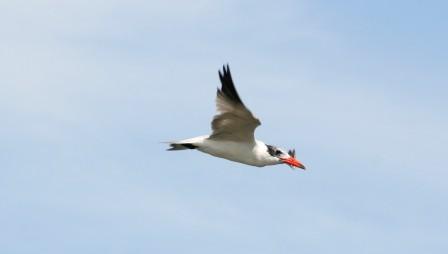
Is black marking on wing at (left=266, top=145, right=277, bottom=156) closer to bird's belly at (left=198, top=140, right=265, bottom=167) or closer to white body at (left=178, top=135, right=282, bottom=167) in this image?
white body at (left=178, top=135, right=282, bottom=167)

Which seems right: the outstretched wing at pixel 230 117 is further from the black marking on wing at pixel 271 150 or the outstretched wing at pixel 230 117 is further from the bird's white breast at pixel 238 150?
the black marking on wing at pixel 271 150

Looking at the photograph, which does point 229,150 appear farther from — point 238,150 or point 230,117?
point 230,117

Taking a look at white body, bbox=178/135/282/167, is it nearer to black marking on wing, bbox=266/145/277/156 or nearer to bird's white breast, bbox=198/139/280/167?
bird's white breast, bbox=198/139/280/167

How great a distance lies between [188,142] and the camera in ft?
110

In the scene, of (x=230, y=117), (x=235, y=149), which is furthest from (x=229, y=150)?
(x=230, y=117)

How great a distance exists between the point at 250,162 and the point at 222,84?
2853 mm

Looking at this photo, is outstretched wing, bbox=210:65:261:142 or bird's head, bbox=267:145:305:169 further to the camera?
bird's head, bbox=267:145:305:169

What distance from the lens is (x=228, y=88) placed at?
3158 centimetres

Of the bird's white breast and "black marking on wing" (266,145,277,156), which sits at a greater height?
"black marking on wing" (266,145,277,156)

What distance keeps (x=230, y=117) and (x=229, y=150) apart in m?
1.23

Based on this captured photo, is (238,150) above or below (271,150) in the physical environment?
below

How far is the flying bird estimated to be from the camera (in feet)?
104

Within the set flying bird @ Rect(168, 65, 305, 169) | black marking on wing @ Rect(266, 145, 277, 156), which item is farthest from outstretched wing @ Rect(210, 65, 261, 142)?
black marking on wing @ Rect(266, 145, 277, 156)

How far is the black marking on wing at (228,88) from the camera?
103ft
